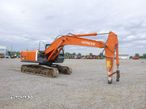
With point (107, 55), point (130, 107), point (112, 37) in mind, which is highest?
point (112, 37)

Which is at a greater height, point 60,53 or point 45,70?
point 60,53

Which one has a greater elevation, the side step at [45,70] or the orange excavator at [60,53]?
the orange excavator at [60,53]

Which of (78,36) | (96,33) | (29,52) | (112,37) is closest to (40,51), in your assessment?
(29,52)

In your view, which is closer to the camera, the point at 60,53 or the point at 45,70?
the point at 45,70

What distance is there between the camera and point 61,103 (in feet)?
23.7

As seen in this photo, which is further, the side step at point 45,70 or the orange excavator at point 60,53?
the side step at point 45,70

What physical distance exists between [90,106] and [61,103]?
1.02 m

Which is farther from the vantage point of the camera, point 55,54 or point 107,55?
point 55,54

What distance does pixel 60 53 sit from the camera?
691 inches

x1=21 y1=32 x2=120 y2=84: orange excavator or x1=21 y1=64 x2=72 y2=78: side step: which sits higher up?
x1=21 y1=32 x2=120 y2=84: orange excavator

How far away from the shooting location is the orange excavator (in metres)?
12.5

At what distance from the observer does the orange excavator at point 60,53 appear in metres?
12.5

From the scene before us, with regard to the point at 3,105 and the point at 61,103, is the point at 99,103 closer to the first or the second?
the point at 61,103

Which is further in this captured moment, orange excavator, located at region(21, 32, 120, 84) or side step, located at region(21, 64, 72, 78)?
side step, located at region(21, 64, 72, 78)
